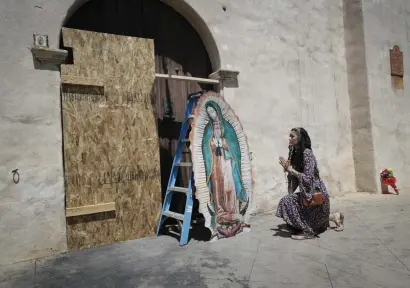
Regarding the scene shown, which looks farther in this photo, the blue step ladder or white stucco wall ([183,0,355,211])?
white stucco wall ([183,0,355,211])

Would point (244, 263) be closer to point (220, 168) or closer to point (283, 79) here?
point (220, 168)

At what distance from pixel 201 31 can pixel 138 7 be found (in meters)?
0.96

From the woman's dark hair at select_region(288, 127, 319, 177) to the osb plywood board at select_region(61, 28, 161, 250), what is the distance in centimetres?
162

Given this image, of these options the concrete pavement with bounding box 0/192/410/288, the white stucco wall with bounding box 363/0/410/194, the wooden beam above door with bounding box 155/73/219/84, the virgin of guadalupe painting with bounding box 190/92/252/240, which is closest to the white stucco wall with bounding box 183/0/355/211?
the wooden beam above door with bounding box 155/73/219/84

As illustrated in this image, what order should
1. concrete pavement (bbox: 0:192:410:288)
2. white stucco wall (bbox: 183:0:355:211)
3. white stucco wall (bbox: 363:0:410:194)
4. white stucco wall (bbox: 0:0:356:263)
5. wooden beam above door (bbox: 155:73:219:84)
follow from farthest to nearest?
1. white stucco wall (bbox: 363:0:410:194)
2. white stucco wall (bbox: 183:0:355:211)
3. wooden beam above door (bbox: 155:73:219:84)
4. white stucco wall (bbox: 0:0:356:263)
5. concrete pavement (bbox: 0:192:410:288)

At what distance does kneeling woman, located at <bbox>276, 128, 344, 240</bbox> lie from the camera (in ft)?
11.2

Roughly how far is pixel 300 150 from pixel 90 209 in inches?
93.1

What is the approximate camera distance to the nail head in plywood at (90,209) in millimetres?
3436

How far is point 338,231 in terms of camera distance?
369 centimetres

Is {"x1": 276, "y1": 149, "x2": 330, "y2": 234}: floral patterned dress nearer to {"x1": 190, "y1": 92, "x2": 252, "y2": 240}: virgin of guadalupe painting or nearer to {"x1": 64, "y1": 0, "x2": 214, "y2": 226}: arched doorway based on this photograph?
{"x1": 190, "y1": 92, "x2": 252, "y2": 240}: virgin of guadalupe painting

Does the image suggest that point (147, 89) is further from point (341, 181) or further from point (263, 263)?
point (341, 181)

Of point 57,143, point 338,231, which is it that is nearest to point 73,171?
point 57,143

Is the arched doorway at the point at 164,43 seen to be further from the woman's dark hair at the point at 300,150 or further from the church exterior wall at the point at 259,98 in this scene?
the woman's dark hair at the point at 300,150

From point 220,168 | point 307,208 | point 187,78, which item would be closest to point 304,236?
point 307,208
